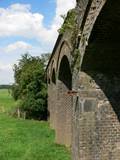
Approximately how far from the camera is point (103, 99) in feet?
40.7

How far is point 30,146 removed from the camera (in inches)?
854

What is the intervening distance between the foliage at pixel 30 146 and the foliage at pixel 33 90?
295 inches

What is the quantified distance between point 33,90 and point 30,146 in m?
15.3

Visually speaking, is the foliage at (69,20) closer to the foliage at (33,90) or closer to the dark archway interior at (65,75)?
the dark archway interior at (65,75)

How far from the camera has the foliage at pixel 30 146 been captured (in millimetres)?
18906

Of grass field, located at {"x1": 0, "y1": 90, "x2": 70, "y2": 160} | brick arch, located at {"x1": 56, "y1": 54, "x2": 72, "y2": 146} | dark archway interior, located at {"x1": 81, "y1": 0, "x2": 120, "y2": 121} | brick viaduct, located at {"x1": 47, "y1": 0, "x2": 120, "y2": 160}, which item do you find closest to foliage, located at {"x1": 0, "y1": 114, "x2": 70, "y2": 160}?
grass field, located at {"x1": 0, "y1": 90, "x2": 70, "y2": 160}

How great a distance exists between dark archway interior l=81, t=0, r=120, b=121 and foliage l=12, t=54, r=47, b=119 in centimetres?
2382

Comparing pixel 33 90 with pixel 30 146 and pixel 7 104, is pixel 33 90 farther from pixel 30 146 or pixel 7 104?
pixel 7 104

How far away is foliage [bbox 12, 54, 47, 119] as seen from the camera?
120 feet

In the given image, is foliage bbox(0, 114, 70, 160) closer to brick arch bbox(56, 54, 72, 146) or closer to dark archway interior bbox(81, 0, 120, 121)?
brick arch bbox(56, 54, 72, 146)

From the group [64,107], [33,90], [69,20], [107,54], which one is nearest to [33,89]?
[33,90]

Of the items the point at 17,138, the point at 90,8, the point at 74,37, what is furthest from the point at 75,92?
the point at 17,138

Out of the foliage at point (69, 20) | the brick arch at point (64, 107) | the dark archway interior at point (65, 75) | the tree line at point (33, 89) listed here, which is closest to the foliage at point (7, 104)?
the tree line at point (33, 89)

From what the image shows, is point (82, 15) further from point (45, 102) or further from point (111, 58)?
point (45, 102)
